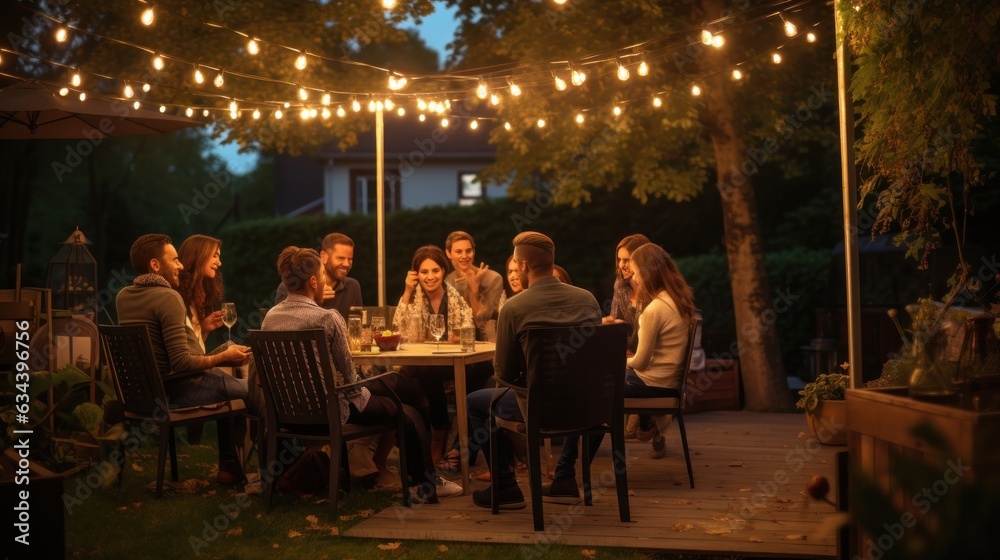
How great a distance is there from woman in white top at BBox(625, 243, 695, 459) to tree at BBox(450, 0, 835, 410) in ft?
13.1

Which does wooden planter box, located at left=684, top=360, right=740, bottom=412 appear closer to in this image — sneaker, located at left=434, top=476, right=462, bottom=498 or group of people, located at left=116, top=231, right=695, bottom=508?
group of people, located at left=116, top=231, right=695, bottom=508

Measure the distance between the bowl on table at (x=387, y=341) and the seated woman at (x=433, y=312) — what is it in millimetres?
292

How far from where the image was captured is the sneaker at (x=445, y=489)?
574cm

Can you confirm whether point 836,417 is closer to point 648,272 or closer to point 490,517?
point 648,272

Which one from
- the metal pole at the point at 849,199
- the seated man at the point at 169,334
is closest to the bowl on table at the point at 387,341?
the seated man at the point at 169,334

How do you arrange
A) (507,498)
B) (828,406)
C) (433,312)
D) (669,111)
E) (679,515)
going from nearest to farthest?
(679,515) → (507,498) → (828,406) → (433,312) → (669,111)

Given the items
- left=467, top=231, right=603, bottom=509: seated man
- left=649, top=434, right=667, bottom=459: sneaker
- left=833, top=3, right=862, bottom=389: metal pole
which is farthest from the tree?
left=467, top=231, right=603, bottom=509: seated man

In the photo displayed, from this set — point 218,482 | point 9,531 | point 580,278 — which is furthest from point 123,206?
point 9,531

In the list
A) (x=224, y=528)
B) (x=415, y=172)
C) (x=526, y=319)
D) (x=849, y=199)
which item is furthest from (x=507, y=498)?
(x=415, y=172)

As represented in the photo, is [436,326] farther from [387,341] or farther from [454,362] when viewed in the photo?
[454,362]

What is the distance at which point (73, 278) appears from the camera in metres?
7.67

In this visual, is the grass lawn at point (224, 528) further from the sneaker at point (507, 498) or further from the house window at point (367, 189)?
the house window at point (367, 189)

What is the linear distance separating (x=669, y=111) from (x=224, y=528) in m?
6.54

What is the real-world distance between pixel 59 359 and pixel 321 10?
5.54 m
